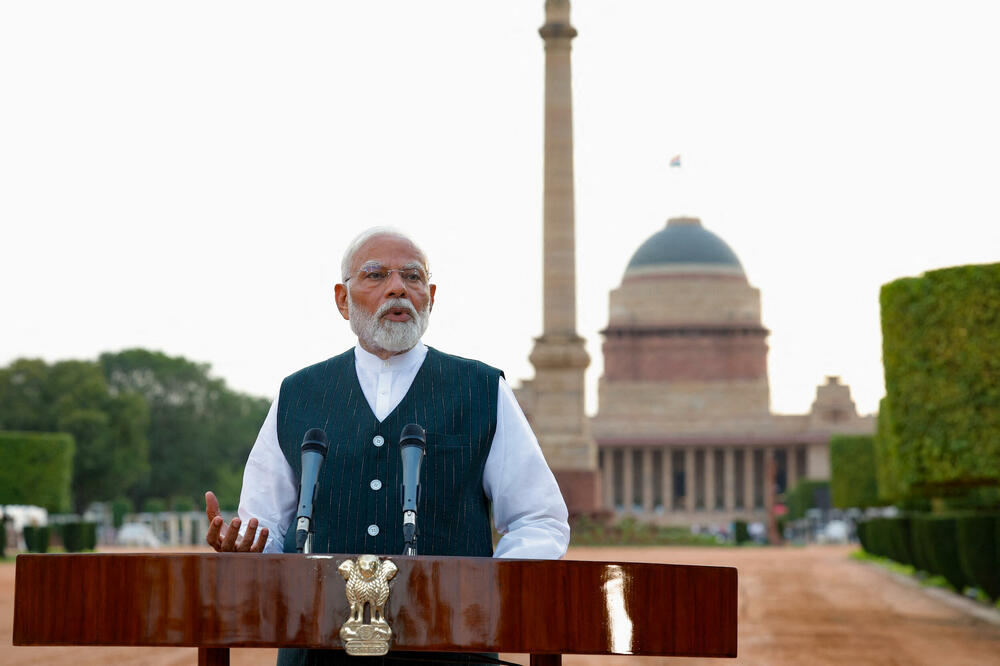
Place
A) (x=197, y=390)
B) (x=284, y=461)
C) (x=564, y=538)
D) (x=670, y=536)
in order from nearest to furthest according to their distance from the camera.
→ (x=564, y=538) < (x=284, y=461) < (x=670, y=536) < (x=197, y=390)

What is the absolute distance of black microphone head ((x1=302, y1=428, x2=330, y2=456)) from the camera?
3.88 m

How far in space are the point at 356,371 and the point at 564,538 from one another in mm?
789

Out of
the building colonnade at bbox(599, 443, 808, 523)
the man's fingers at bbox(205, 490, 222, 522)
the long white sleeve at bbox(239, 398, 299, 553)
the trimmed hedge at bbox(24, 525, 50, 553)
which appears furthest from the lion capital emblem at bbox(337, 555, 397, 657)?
the building colonnade at bbox(599, 443, 808, 523)

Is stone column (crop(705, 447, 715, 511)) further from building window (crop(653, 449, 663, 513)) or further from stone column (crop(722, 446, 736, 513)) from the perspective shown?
building window (crop(653, 449, 663, 513))

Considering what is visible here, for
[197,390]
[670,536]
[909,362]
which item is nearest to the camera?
[909,362]

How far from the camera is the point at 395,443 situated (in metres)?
4.07

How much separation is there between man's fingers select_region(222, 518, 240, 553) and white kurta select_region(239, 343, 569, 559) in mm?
394

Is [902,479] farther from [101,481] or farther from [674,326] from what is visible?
[674,326]

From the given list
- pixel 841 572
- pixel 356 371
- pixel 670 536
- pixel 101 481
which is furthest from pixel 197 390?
pixel 356 371

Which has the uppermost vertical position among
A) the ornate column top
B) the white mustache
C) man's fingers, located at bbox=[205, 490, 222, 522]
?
the ornate column top

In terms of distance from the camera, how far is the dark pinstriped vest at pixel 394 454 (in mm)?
3982

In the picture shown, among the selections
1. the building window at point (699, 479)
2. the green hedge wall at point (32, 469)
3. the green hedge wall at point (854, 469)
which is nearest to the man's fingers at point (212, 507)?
the green hedge wall at point (32, 469)

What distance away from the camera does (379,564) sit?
10.2ft

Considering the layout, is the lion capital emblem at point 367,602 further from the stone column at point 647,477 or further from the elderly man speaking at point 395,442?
the stone column at point 647,477
